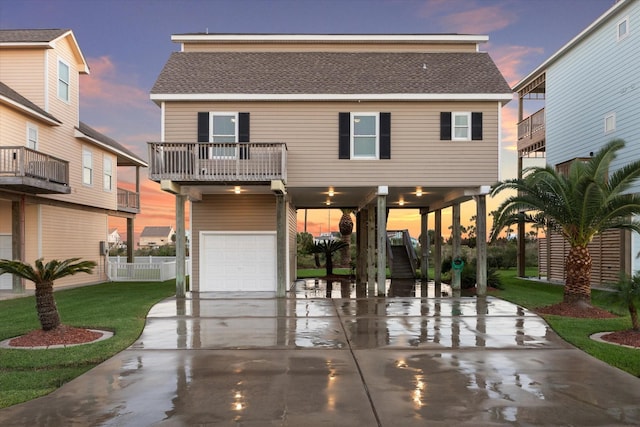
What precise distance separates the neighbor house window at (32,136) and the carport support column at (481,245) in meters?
16.8

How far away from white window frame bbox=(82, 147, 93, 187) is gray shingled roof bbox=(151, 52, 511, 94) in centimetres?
793

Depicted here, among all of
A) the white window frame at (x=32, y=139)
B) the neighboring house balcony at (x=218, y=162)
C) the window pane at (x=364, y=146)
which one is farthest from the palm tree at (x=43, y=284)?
the white window frame at (x=32, y=139)

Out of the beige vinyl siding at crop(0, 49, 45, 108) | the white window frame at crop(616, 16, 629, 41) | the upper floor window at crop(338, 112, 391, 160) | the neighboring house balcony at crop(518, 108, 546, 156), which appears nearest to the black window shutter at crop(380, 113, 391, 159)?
the upper floor window at crop(338, 112, 391, 160)

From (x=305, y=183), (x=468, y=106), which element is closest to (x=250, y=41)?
(x=305, y=183)

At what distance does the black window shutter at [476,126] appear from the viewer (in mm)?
16172

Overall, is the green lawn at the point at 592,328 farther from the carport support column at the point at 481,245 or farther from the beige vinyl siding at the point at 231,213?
the beige vinyl siding at the point at 231,213

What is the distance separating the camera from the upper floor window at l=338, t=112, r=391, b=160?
1612 cm

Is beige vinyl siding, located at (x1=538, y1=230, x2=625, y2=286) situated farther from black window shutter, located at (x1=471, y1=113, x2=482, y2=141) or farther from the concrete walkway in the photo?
the concrete walkway

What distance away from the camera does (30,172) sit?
16.1 metres

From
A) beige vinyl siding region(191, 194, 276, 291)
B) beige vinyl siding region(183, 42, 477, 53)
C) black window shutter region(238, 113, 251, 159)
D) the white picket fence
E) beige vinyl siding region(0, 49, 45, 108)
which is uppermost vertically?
beige vinyl siding region(183, 42, 477, 53)

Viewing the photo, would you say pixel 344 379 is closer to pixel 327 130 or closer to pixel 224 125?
pixel 327 130

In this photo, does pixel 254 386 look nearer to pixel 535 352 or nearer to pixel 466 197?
pixel 535 352

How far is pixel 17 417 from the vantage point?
208 inches

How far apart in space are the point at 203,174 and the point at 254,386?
9.67 metres
